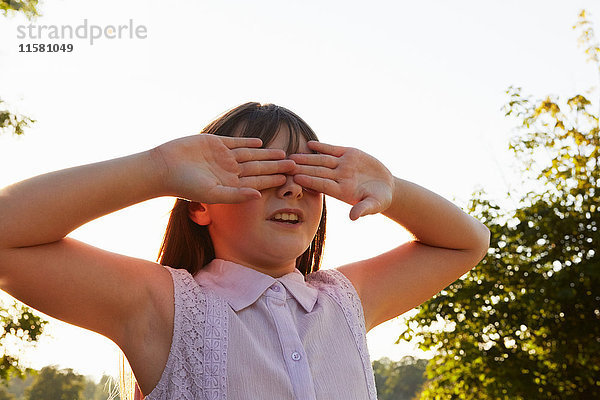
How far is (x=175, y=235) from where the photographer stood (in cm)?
206

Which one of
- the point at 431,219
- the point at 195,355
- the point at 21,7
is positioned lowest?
the point at 195,355

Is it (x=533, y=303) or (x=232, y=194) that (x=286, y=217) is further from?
(x=533, y=303)

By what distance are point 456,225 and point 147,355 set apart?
1.00 m

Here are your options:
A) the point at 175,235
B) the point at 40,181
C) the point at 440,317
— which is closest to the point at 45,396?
the point at 440,317

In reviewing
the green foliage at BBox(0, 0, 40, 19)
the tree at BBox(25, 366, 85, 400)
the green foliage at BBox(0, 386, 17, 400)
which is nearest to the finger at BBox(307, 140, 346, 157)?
the tree at BBox(25, 366, 85, 400)

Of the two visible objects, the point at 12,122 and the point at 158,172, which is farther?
the point at 12,122

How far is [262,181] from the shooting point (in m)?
1.72

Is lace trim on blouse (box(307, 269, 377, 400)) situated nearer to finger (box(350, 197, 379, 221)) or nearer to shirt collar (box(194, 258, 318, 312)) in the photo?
shirt collar (box(194, 258, 318, 312))

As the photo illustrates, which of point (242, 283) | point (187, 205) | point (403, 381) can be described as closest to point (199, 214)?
point (187, 205)

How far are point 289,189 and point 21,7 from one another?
4.96 m

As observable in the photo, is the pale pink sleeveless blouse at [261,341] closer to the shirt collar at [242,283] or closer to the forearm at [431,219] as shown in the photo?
the shirt collar at [242,283]

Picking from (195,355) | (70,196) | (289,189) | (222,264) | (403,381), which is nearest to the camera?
(70,196)

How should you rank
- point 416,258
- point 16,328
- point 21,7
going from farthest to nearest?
point 16,328, point 21,7, point 416,258

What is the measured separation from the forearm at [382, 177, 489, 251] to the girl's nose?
357 millimetres
